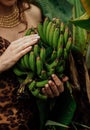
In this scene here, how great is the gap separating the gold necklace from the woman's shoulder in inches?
2.3

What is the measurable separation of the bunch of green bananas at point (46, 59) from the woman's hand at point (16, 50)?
0.02 meters

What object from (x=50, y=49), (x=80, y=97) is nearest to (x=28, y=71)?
(x=50, y=49)

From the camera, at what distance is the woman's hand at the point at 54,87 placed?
1961 millimetres

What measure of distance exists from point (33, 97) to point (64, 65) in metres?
0.25

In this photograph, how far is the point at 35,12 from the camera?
2301 millimetres

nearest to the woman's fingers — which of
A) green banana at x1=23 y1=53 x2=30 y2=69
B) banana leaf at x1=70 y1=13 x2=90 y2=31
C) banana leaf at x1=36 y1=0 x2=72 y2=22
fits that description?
green banana at x1=23 y1=53 x2=30 y2=69

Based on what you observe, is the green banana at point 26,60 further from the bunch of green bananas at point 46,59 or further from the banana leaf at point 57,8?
the banana leaf at point 57,8

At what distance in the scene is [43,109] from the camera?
2.12m

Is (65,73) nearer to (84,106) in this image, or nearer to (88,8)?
(84,106)

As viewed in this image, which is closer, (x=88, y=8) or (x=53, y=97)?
(x=88, y=8)

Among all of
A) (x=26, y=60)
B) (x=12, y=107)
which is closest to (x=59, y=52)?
(x=26, y=60)

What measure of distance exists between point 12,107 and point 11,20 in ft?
1.31

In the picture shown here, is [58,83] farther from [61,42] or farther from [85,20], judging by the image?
[85,20]

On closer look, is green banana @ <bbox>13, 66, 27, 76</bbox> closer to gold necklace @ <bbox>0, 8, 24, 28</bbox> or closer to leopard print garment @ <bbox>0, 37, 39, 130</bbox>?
leopard print garment @ <bbox>0, 37, 39, 130</bbox>
